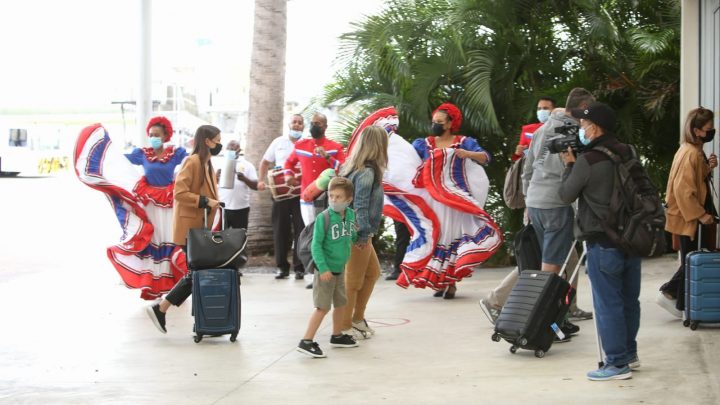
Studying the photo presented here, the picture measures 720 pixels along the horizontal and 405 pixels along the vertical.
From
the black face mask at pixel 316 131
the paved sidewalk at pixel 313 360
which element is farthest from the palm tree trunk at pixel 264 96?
the black face mask at pixel 316 131

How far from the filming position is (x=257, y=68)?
47.6 ft

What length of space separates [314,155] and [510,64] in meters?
2.82

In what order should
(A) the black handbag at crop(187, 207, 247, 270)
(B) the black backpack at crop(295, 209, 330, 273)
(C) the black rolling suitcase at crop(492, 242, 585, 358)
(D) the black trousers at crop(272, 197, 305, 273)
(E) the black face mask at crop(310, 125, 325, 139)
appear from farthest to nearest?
(D) the black trousers at crop(272, 197, 305, 273)
(E) the black face mask at crop(310, 125, 325, 139)
(A) the black handbag at crop(187, 207, 247, 270)
(B) the black backpack at crop(295, 209, 330, 273)
(C) the black rolling suitcase at crop(492, 242, 585, 358)

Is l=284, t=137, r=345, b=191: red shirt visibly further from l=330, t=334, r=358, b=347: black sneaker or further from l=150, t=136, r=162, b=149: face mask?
l=330, t=334, r=358, b=347: black sneaker

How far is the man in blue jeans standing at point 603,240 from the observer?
21.2 ft

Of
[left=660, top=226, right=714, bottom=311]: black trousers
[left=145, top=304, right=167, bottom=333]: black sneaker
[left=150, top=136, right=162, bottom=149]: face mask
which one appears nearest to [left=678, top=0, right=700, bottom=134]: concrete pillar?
[left=660, top=226, right=714, bottom=311]: black trousers

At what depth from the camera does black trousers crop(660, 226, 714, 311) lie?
27.6ft

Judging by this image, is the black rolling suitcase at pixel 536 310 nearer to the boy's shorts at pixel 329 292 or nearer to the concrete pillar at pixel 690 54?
the boy's shorts at pixel 329 292

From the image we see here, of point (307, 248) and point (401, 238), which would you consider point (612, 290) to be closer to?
point (307, 248)

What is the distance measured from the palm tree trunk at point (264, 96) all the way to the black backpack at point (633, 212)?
8331mm

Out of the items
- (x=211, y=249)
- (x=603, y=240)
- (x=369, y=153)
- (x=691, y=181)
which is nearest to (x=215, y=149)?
(x=211, y=249)

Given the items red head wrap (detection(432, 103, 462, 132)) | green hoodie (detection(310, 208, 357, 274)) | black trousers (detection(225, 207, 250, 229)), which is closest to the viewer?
green hoodie (detection(310, 208, 357, 274))

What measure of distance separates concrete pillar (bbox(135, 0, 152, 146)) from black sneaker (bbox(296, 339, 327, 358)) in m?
5.29

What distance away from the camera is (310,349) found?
766cm
